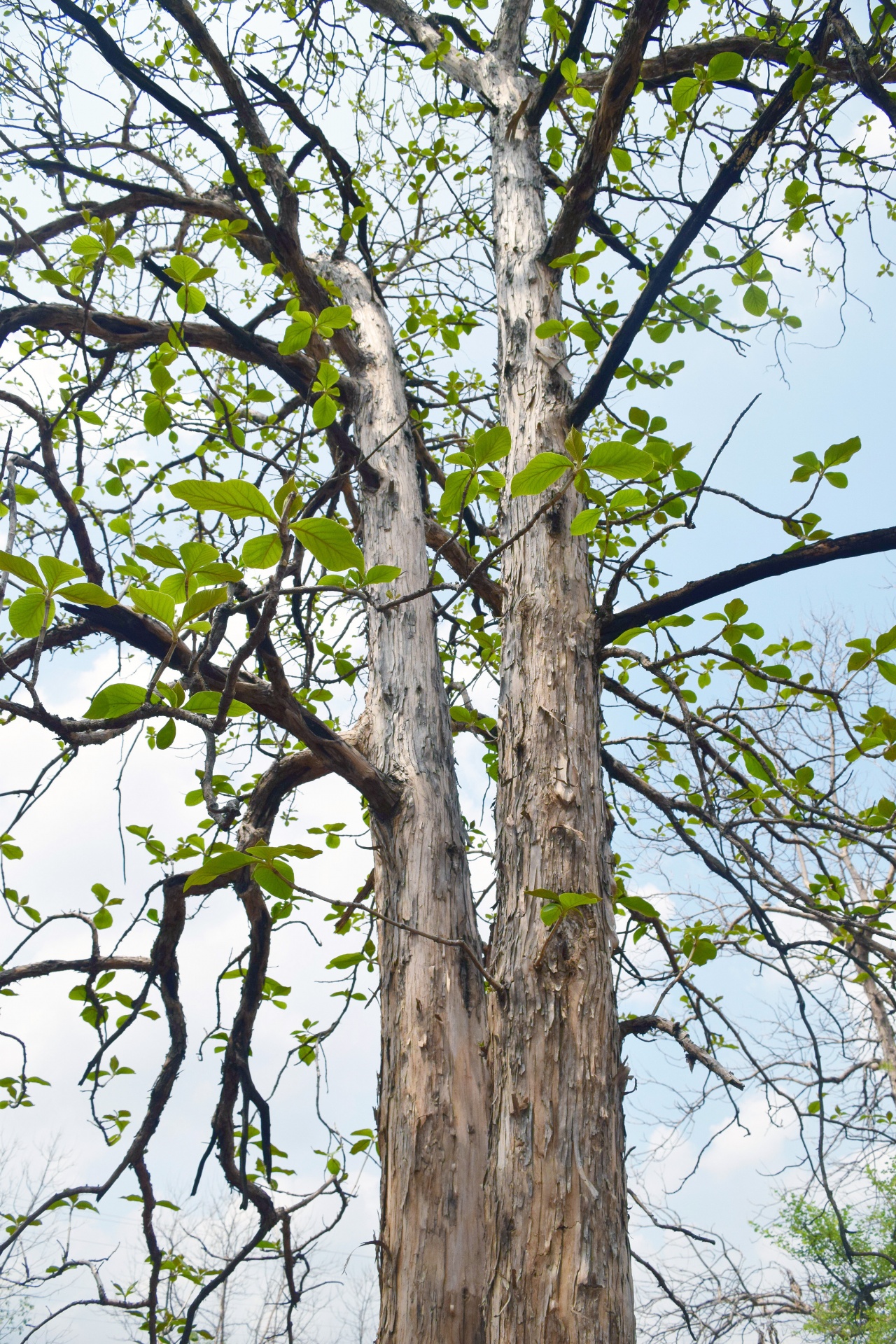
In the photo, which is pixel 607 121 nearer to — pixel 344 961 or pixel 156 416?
pixel 156 416

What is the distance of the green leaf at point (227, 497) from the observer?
82 centimetres

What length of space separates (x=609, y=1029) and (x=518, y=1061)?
171mm

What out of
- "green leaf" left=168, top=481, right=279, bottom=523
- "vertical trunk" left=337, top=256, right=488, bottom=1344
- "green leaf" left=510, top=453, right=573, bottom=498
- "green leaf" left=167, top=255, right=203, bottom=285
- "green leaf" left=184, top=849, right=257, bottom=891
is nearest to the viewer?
"green leaf" left=168, top=481, right=279, bottom=523

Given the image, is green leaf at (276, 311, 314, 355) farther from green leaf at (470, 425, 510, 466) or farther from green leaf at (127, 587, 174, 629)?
green leaf at (127, 587, 174, 629)

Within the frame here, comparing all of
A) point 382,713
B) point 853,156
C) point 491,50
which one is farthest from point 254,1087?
point 491,50

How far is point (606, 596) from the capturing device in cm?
179

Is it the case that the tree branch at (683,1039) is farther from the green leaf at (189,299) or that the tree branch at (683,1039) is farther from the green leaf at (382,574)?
the green leaf at (189,299)

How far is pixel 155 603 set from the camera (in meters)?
0.88

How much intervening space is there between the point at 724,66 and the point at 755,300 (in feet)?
1.56

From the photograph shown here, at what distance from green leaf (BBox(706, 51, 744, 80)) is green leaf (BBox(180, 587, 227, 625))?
150cm

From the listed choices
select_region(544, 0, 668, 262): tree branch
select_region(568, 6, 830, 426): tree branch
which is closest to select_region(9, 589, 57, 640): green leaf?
select_region(568, 6, 830, 426): tree branch

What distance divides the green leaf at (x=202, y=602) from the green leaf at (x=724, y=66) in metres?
1.50

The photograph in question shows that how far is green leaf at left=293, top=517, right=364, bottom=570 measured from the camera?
0.88 metres

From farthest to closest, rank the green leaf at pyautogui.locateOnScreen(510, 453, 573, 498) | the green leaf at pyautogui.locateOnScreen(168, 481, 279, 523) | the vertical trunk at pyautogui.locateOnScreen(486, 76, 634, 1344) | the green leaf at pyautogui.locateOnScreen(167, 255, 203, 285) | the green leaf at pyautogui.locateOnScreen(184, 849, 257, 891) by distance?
the green leaf at pyautogui.locateOnScreen(167, 255, 203, 285)
the vertical trunk at pyautogui.locateOnScreen(486, 76, 634, 1344)
the green leaf at pyautogui.locateOnScreen(510, 453, 573, 498)
the green leaf at pyautogui.locateOnScreen(184, 849, 257, 891)
the green leaf at pyautogui.locateOnScreen(168, 481, 279, 523)
